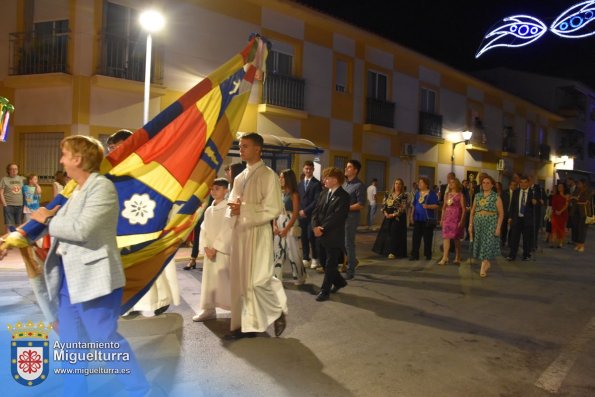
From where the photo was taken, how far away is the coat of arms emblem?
117 inches

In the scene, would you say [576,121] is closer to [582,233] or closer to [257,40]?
[582,233]

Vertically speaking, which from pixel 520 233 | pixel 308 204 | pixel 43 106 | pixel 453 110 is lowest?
pixel 520 233

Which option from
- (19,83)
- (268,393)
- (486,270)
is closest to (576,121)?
(486,270)

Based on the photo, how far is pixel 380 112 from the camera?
68.7 ft

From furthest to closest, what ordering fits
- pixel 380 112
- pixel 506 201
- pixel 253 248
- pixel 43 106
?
pixel 380 112 → pixel 43 106 → pixel 506 201 → pixel 253 248

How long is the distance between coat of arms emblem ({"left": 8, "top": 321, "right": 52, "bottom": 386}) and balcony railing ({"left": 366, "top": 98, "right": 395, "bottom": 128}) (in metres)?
18.4

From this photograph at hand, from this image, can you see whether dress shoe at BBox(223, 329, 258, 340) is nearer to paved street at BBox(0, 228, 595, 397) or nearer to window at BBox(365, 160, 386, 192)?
paved street at BBox(0, 228, 595, 397)

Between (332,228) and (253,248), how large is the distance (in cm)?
224

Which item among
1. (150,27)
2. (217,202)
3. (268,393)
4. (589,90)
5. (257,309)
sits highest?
(589,90)

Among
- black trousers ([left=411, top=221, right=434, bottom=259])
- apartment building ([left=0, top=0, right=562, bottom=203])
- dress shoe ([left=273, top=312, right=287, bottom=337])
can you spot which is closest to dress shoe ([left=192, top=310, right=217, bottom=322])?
dress shoe ([left=273, top=312, right=287, bottom=337])

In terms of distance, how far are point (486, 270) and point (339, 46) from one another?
12.5 meters

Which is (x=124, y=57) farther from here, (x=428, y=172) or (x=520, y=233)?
(x=428, y=172)

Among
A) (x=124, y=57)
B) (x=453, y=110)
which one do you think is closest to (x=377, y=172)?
(x=453, y=110)

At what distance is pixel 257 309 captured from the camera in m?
4.86
